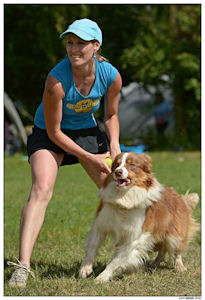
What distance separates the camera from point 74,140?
183 inches

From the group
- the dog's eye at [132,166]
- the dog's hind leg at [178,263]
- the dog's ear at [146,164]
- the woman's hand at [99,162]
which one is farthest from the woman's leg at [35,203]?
the dog's hind leg at [178,263]

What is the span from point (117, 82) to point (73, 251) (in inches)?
85.7

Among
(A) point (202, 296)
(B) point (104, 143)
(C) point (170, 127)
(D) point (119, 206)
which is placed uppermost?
(B) point (104, 143)

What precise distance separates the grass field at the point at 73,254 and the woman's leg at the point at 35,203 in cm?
32

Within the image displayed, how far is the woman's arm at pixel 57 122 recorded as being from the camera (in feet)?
13.8

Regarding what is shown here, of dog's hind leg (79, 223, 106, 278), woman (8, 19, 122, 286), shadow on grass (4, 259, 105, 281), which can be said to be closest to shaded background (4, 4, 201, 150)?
shadow on grass (4, 259, 105, 281)

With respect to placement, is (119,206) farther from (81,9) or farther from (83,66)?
(81,9)

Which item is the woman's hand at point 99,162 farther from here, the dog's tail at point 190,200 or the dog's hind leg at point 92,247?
the dog's tail at point 190,200

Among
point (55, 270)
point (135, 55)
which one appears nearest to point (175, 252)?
point (55, 270)

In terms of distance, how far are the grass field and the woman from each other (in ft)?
1.36

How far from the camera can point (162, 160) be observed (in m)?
15.4

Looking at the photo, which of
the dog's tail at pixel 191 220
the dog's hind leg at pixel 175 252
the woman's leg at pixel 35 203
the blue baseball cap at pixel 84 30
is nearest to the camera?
the blue baseball cap at pixel 84 30

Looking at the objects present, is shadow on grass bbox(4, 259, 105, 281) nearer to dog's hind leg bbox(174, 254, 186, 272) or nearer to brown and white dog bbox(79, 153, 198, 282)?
brown and white dog bbox(79, 153, 198, 282)

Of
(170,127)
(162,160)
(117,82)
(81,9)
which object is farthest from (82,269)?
(170,127)
